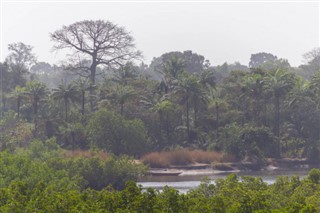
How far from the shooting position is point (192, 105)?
87750mm

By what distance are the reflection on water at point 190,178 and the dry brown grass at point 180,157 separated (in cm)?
349

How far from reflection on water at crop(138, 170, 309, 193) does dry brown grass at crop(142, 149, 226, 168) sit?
11.5 feet

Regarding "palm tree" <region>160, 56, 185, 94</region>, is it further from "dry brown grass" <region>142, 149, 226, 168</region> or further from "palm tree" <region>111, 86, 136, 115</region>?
"dry brown grass" <region>142, 149, 226, 168</region>

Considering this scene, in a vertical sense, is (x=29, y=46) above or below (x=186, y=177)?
above

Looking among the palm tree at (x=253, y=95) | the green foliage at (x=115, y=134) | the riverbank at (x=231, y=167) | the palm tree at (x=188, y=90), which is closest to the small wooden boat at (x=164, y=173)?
the riverbank at (x=231, y=167)

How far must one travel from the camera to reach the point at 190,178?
65750 millimetres

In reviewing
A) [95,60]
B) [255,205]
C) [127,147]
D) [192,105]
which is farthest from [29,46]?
[255,205]

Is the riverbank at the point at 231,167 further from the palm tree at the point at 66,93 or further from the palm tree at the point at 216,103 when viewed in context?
the palm tree at the point at 66,93

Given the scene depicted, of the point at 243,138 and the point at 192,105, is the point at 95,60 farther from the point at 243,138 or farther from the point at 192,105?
the point at 243,138

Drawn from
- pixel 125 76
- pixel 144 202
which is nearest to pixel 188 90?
pixel 125 76

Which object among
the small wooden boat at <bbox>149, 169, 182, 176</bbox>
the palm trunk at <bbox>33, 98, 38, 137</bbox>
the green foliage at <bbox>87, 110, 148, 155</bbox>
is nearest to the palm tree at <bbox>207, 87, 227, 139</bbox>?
the green foliage at <bbox>87, 110, 148, 155</bbox>

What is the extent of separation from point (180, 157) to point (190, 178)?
32.6 ft

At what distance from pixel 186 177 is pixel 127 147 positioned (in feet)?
32.9

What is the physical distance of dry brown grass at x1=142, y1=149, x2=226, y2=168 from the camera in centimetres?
7375
